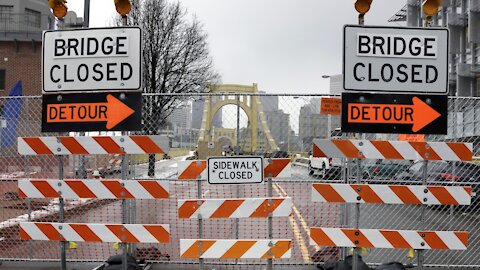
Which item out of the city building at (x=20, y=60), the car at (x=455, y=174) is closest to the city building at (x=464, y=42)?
the car at (x=455, y=174)

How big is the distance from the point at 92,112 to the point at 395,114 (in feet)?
11.1

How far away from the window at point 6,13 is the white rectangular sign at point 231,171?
43.1m

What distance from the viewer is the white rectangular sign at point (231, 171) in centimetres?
520

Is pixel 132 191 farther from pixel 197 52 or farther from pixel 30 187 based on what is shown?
pixel 197 52

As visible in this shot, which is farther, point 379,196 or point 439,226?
point 439,226

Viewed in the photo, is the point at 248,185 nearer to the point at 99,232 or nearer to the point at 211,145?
the point at 211,145

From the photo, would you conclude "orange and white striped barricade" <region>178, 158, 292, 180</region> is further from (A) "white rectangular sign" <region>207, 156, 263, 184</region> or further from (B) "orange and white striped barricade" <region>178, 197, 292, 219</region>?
(B) "orange and white striped barricade" <region>178, 197, 292, 219</region>

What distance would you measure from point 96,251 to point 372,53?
19.0 ft

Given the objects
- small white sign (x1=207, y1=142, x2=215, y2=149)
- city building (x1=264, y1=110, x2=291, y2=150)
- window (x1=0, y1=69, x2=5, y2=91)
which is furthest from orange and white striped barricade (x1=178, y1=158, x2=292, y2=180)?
window (x1=0, y1=69, x2=5, y2=91)

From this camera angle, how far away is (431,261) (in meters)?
7.47

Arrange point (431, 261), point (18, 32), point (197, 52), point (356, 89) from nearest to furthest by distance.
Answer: point (356, 89)
point (431, 261)
point (197, 52)
point (18, 32)

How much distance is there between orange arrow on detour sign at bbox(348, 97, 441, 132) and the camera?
194 inches

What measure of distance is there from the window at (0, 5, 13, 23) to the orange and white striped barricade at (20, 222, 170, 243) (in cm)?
4220

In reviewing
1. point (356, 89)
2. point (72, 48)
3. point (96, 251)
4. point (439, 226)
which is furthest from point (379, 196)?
point (439, 226)
